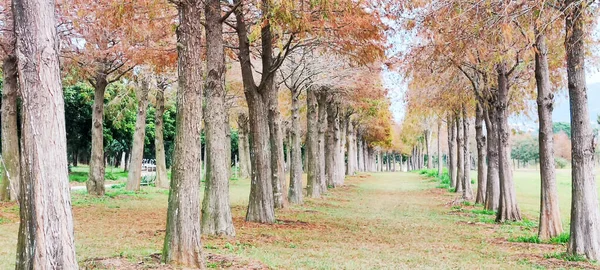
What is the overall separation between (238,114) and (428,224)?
22358 millimetres

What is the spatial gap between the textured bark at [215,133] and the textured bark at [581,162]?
6445 mm

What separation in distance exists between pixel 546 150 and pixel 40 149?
980 centimetres

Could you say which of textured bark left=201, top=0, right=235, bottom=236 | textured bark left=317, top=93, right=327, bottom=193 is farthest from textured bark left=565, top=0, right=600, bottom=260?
textured bark left=317, top=93, right=327, bottom=193

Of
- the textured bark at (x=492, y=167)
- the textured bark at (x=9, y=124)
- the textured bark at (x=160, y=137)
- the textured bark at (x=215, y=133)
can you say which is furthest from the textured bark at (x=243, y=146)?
the textured bark at (x=215, y=133)

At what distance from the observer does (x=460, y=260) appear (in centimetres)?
937

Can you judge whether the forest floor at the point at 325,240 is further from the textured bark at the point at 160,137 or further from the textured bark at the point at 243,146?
the textured bark at the point at 243,146

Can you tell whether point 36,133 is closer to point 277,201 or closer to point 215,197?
point 215,197

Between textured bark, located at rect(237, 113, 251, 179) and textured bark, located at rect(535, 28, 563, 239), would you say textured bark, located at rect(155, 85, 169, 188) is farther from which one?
textured bark, located at rect(535, 28, 563, 239)

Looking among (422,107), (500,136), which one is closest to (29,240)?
(500,136)

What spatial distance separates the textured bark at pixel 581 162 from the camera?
8961 millimetres

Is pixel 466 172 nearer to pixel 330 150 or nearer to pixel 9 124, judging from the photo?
pixel 330 150

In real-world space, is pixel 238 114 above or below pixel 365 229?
above

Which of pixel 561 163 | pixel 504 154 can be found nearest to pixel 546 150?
pixel 504 154

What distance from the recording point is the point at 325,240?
11344mm
